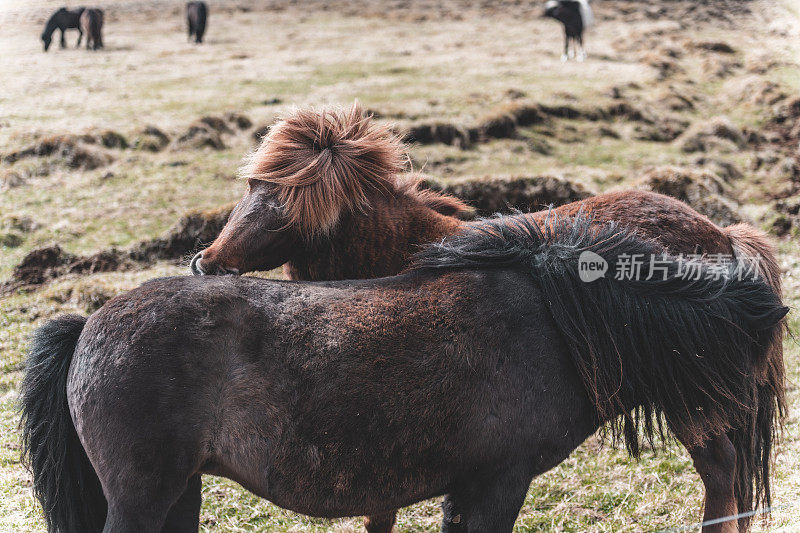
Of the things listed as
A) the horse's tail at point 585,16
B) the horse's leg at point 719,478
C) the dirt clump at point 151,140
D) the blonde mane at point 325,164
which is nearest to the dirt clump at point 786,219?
the horse's leg at point 719,478

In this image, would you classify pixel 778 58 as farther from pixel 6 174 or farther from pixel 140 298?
pixel 140 298

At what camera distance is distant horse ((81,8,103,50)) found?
24.8 m

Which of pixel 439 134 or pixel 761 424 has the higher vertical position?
pixel 439 134

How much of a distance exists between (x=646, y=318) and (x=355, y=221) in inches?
76.2

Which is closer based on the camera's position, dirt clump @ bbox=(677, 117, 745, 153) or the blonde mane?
the blonde mane

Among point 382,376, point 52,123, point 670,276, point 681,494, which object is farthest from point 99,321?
point 52,123

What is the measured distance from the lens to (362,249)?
14.1ft

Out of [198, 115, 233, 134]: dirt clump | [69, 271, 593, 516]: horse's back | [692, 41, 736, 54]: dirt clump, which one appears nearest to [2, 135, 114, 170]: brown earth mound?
[198, 115, 233, 134]: dirt clump

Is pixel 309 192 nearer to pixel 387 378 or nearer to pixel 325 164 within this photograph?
pixel 325 164

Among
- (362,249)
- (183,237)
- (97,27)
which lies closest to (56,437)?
(362,249)

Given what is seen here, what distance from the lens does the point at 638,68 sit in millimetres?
20781

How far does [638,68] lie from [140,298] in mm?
20762

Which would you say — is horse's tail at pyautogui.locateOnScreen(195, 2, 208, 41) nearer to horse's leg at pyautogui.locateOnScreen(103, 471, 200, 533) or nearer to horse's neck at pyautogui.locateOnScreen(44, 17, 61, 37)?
horse's neck at pyautogui.locateOnScreen(44, 17, 61, 37)

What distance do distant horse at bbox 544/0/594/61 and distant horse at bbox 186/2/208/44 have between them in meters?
14.1
